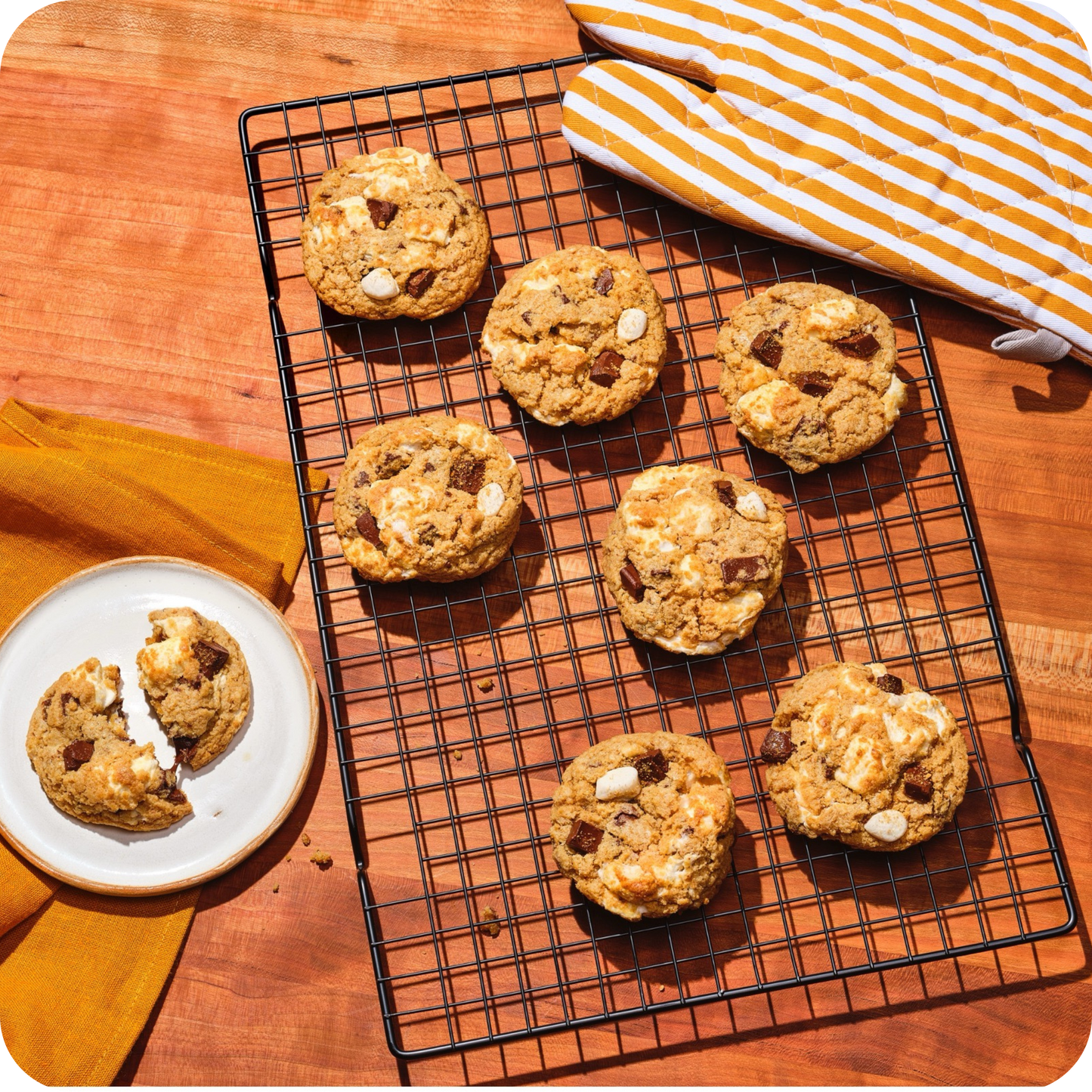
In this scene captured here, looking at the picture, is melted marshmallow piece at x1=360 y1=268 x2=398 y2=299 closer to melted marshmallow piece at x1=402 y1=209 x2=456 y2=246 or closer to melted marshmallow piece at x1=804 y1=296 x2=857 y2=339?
melted marshmallow piece at x1=402 y1=209 x2=456 y2=246

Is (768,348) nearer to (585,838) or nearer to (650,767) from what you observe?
(650,767)

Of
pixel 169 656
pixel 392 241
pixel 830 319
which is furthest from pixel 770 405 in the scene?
pixel 169 656

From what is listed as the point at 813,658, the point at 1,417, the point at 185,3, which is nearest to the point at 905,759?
the point at 813,658

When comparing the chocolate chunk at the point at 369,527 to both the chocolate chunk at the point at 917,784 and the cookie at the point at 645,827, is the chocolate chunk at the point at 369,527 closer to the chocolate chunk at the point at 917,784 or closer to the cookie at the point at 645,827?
the cookie at the point at 645,827

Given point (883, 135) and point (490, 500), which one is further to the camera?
point (883, 135)

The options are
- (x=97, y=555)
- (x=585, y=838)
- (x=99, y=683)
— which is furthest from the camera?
(x=97, y=555)

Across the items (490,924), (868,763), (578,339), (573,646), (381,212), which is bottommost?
(490,924)

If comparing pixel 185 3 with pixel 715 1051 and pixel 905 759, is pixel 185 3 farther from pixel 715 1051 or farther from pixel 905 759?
pixel 715 1051

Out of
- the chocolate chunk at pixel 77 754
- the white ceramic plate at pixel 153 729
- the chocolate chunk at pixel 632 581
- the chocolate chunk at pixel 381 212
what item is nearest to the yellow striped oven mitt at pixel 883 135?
the chocolate chunk at pixel 381 212
